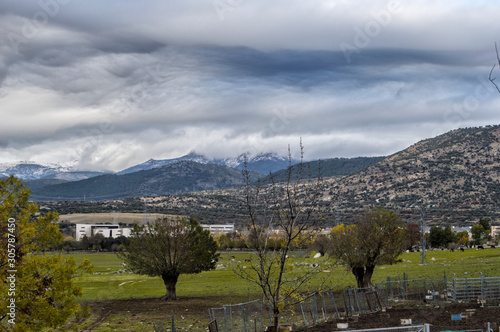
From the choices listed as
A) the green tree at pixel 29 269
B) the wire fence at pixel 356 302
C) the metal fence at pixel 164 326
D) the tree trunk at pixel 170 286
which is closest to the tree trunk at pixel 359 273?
the wire fence at pixel 356 302

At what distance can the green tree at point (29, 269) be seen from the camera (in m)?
20.5

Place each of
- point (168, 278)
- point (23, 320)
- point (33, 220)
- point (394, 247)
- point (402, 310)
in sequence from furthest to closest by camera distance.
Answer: point (168, 278)
point (394, 247)
point (402, 310)
point (33, 220)
point (23, 320)

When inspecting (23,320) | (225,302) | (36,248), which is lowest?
(225,302)

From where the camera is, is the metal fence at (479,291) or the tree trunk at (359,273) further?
the tree trunk at (359,273)

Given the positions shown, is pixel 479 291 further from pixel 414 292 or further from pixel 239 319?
pixel 239 319

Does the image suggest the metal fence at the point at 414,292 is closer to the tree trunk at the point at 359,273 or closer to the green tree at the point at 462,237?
the tree trunk at the point at 359,273

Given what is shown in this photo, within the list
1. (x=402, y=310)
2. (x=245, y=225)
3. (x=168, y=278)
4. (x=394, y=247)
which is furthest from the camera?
(x=168, y=278)

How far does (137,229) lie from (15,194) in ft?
102

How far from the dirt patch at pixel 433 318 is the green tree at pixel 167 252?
72.3ft

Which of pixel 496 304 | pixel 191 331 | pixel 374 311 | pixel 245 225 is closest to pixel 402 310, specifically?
pixel 374 311

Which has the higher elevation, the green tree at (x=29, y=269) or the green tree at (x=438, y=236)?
the green tree at (x=29, y=269)

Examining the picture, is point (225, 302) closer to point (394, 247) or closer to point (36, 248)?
point (394, 247)

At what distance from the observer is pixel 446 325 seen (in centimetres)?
2703

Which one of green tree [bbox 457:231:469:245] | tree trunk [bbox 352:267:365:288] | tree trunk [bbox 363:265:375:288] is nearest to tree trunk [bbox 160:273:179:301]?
tree trunk [bbox 352:267:365:288]
